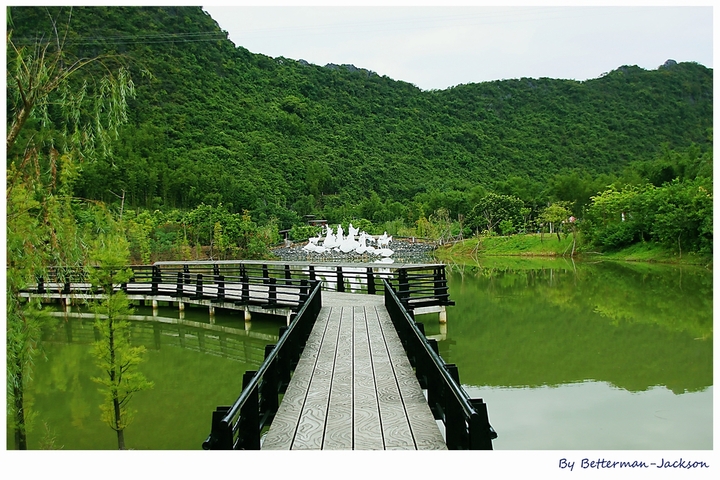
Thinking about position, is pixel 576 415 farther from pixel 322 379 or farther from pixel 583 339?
pixel 583 339

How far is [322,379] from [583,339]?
289 inches

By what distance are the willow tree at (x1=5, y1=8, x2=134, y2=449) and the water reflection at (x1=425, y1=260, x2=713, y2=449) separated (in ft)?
15.5

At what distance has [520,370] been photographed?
9.29 metres

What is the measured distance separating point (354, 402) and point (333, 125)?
8681 centimetres

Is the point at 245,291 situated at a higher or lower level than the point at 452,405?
lower

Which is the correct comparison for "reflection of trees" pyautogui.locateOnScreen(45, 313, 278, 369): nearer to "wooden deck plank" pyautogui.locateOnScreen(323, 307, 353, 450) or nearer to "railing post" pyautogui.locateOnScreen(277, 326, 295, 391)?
"wooden deck plank" pyautogui.locateOnScreen(323, 307, 353, 450)

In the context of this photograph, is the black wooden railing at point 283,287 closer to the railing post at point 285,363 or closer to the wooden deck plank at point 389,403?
the wooden deck plank at point 389,403

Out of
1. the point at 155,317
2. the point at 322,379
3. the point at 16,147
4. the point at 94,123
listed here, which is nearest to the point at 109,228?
the point at 94,123

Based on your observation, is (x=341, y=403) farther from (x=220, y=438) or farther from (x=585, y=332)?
(x=585, y=332)

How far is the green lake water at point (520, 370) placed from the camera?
6.89m

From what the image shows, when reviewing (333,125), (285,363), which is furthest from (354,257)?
(333,125)

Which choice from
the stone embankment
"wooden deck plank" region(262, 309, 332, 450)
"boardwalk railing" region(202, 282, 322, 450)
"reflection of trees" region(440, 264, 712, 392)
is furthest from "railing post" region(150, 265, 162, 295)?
the stone embankment

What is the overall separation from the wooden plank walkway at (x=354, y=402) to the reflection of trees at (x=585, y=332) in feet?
8.07

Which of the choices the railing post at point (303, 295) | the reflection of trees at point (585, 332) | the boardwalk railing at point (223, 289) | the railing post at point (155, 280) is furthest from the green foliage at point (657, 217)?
the railing post at point (155, 280)
